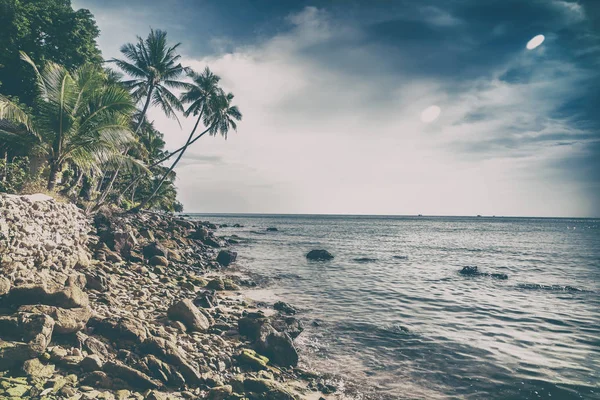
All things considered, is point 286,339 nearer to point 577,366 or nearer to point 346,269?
point 577,366

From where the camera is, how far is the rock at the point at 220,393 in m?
5.53

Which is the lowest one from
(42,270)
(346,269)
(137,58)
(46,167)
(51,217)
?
(346,269)

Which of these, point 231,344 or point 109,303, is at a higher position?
point 109,303

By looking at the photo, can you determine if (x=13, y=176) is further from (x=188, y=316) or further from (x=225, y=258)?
(x=225, y=258)

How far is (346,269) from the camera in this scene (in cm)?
2256

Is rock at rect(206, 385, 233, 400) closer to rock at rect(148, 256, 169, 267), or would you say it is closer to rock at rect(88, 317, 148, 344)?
rock at rect(88, 317, 148, 344)

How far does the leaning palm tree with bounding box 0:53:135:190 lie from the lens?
11102 millimetres

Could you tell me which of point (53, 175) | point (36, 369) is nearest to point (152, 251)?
point (53, 175)

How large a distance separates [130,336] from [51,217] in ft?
18.6

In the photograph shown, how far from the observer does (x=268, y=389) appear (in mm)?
5863

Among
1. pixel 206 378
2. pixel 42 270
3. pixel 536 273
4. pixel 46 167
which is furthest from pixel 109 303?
pixel 536 273

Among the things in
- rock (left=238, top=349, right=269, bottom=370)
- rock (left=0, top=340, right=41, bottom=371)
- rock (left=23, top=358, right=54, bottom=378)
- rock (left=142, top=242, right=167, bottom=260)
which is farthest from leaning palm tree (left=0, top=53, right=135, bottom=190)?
rock (left=238, top=349, right=269, bottom=370)

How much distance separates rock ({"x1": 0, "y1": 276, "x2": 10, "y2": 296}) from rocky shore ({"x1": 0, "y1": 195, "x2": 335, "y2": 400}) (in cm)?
2

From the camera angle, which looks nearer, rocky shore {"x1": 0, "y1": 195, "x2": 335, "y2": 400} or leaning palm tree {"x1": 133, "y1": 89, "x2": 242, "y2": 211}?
rocky shore {"x1": 0, "y1": 195, "x2": 335, "y2": 400}
